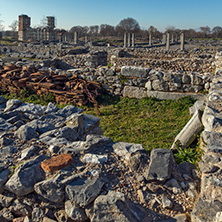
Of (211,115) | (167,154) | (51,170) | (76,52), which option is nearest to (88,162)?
(51,170)

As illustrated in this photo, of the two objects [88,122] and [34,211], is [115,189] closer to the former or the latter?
[34,211]

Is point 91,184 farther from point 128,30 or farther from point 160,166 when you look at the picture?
point 128,30

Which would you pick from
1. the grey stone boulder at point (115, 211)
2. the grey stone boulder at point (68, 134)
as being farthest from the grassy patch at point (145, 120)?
the grey stone boulder at point (115, 211)

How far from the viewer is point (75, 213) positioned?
8.25 ft

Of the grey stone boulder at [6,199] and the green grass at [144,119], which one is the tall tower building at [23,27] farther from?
the grey stone boulder at [6,199]

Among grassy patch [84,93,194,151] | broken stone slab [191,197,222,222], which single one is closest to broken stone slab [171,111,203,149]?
grassy patch [84,93,194,151]

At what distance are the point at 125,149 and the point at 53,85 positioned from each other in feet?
22.2

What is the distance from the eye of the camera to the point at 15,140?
3.90 meters

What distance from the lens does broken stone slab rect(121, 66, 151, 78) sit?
9297mm

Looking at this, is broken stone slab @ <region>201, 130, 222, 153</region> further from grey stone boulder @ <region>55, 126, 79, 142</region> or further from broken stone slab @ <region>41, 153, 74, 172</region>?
grey stone boulder @ <region>55, 126, 79, 142</region>

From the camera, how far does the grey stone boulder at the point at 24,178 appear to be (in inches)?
109

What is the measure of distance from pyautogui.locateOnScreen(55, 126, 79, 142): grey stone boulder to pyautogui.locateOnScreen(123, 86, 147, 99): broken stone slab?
18.1ft

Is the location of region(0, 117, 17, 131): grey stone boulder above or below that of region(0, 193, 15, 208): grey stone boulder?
above

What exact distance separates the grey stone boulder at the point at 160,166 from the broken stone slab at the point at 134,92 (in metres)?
6.43
